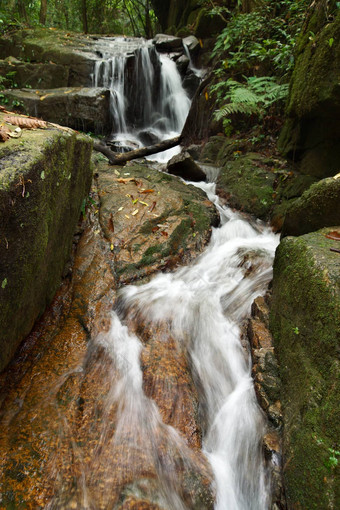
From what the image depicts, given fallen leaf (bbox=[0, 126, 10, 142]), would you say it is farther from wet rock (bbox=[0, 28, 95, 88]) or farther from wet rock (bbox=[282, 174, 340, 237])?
wet rock (bbox=[0, 28, 95, 88])

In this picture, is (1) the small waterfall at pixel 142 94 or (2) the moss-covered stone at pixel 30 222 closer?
(2) the moss-covered stone at pixel 30 222

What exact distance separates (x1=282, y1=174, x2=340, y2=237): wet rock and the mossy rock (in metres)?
1.87

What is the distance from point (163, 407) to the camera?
2580mm

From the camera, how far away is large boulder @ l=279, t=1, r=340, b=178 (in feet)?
13.1

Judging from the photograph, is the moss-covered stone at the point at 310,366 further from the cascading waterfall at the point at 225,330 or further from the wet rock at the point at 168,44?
the wet rock at the point at 168,44

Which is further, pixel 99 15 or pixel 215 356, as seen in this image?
pixel 99 15

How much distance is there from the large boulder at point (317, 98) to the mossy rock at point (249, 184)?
632mm

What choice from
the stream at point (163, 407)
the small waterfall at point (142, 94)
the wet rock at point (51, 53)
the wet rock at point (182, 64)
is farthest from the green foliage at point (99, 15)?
the stream at point (163, 407)

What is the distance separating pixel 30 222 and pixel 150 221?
256cm

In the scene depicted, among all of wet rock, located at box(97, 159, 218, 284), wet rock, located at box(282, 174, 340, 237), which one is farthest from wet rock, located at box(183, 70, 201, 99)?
wet rock, located at box(282, 174, 340, 237)

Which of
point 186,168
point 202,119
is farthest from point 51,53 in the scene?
point 186,168

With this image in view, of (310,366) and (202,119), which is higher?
(202,119)

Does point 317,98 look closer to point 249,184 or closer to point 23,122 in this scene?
point 249,184

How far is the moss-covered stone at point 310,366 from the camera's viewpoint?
1773mm
